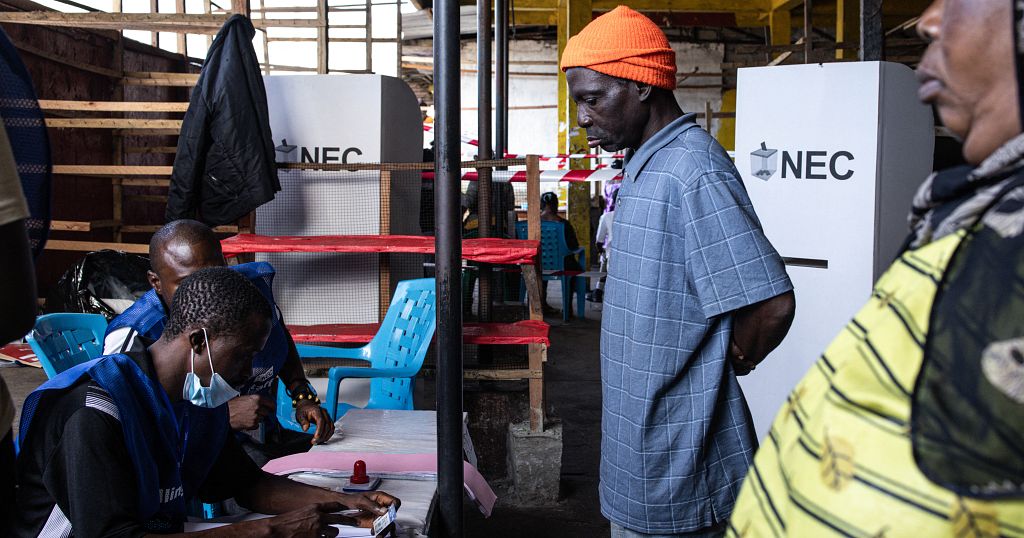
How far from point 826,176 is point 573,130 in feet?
28.0

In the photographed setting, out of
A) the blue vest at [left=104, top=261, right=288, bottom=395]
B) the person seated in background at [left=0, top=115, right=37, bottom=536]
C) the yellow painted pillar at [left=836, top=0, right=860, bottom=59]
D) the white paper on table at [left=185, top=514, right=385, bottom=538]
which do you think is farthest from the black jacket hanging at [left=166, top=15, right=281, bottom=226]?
the yellow painted pillar at [left=836, top=0, right=860, bottom=59]

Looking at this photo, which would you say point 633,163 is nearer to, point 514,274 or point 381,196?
point 381,196

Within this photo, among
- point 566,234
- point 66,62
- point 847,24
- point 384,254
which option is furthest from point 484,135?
point 847,24

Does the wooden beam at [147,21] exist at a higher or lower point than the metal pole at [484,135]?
higher

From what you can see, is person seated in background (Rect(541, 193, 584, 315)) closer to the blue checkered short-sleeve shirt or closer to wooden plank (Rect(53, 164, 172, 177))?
wooden plank (Rect(53, 164, 172, 177))

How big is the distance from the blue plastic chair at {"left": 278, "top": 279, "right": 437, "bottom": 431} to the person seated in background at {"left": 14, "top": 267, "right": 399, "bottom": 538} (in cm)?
195

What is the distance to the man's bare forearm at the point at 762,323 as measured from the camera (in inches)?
69.4

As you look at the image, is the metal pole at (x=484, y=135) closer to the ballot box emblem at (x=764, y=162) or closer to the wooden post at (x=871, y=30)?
the ballot box emblem at (x=764, y=162)

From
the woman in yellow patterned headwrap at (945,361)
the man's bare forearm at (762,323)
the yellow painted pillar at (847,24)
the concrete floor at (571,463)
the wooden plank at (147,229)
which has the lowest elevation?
the concrete floor at (571,463)

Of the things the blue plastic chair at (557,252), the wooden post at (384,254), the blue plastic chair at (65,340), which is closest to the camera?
the blue plastic chair at (65,340)

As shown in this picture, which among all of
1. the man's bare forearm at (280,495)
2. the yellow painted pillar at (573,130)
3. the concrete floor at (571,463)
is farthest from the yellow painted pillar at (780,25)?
the man's bare forearm at (280,495)

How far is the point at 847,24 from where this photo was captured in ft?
39.1

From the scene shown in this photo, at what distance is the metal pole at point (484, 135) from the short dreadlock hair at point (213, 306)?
2.84m

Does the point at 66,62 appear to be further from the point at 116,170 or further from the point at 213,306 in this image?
the point at 213,306
